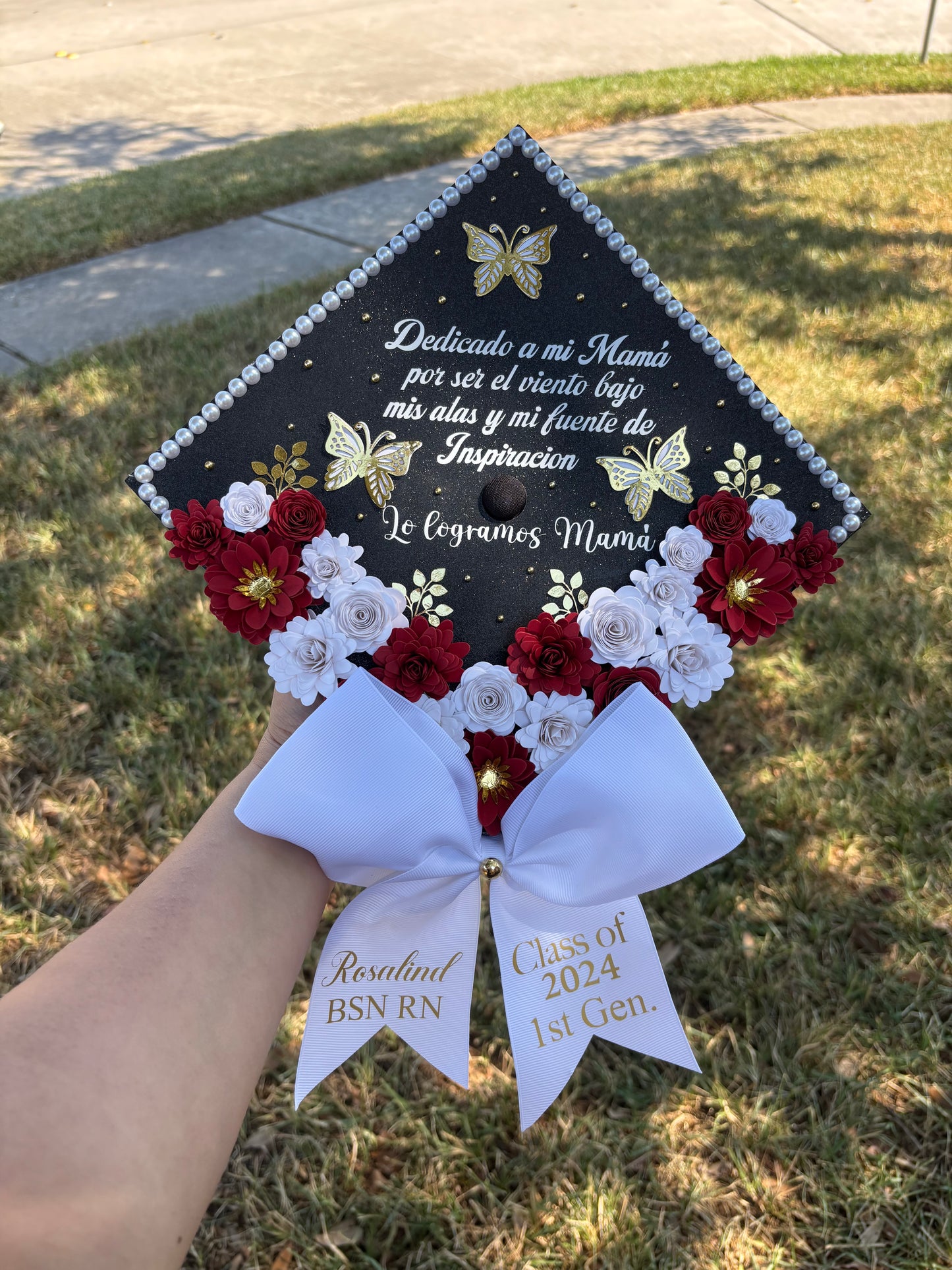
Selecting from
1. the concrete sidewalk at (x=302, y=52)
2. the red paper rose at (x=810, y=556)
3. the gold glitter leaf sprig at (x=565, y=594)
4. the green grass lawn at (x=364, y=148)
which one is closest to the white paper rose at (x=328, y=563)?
the gold glitter leaf sprig at (x=565, y=594)

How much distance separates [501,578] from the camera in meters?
1.15

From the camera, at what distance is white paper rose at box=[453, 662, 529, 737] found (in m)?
1.12

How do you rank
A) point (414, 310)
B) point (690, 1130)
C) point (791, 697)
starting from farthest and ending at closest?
1. point (791, 697)
2. point (690, 1130)
3. point (414, 310)

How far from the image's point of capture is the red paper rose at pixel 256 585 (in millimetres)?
1089

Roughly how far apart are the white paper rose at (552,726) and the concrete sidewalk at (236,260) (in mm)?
3665

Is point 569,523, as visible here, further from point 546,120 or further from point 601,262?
point 546,120

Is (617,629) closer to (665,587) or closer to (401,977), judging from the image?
(665,587)

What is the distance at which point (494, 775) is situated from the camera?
113 centimetres

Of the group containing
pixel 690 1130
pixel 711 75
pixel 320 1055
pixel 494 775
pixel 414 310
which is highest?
pixel 711 75

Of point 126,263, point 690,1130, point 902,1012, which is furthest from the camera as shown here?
point 126,263

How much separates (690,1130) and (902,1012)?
50 centimetres

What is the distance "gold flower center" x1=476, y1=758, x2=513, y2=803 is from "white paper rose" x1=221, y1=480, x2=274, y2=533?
0.41 metres

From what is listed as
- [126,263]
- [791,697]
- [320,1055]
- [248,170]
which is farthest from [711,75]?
[320,1055]

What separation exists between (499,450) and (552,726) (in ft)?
1.17
